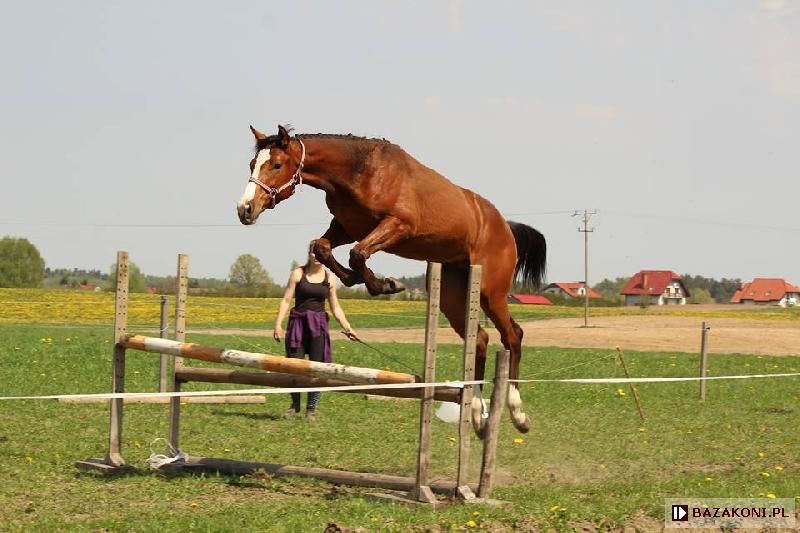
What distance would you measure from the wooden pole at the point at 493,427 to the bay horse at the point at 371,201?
0.56 m

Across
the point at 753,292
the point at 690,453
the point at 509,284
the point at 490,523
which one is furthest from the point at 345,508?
the point at 753,292

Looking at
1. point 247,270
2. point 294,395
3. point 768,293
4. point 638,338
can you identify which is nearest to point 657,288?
point 768,293

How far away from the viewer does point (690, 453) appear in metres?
10.5

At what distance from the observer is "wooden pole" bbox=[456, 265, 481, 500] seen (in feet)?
23.8

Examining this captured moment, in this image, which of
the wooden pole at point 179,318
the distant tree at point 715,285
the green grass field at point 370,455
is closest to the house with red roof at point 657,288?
the distant tree at point 715,285

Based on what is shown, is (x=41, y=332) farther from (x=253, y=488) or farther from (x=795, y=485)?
(x=795, y=485)

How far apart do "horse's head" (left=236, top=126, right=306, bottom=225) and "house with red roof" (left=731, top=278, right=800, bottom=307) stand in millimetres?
126244

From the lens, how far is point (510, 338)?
31.0 feet

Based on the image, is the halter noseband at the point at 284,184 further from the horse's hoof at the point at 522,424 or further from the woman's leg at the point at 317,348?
the woman's leg at the point at 317,348

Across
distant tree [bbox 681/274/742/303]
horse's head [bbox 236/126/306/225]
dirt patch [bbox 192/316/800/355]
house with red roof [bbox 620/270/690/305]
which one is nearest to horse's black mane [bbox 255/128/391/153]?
horse's head [bbox 236/126/306/225]

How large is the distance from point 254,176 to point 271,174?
118 mm

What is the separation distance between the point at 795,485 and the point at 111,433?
550 cm

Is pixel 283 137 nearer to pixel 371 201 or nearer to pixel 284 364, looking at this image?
pixel 371 201

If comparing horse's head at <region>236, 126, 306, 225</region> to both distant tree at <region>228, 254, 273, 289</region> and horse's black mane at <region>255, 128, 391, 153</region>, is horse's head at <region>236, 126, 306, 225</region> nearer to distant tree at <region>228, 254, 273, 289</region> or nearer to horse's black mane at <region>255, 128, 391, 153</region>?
horse's black mane at <region>255, 128, 391, 153</region>
